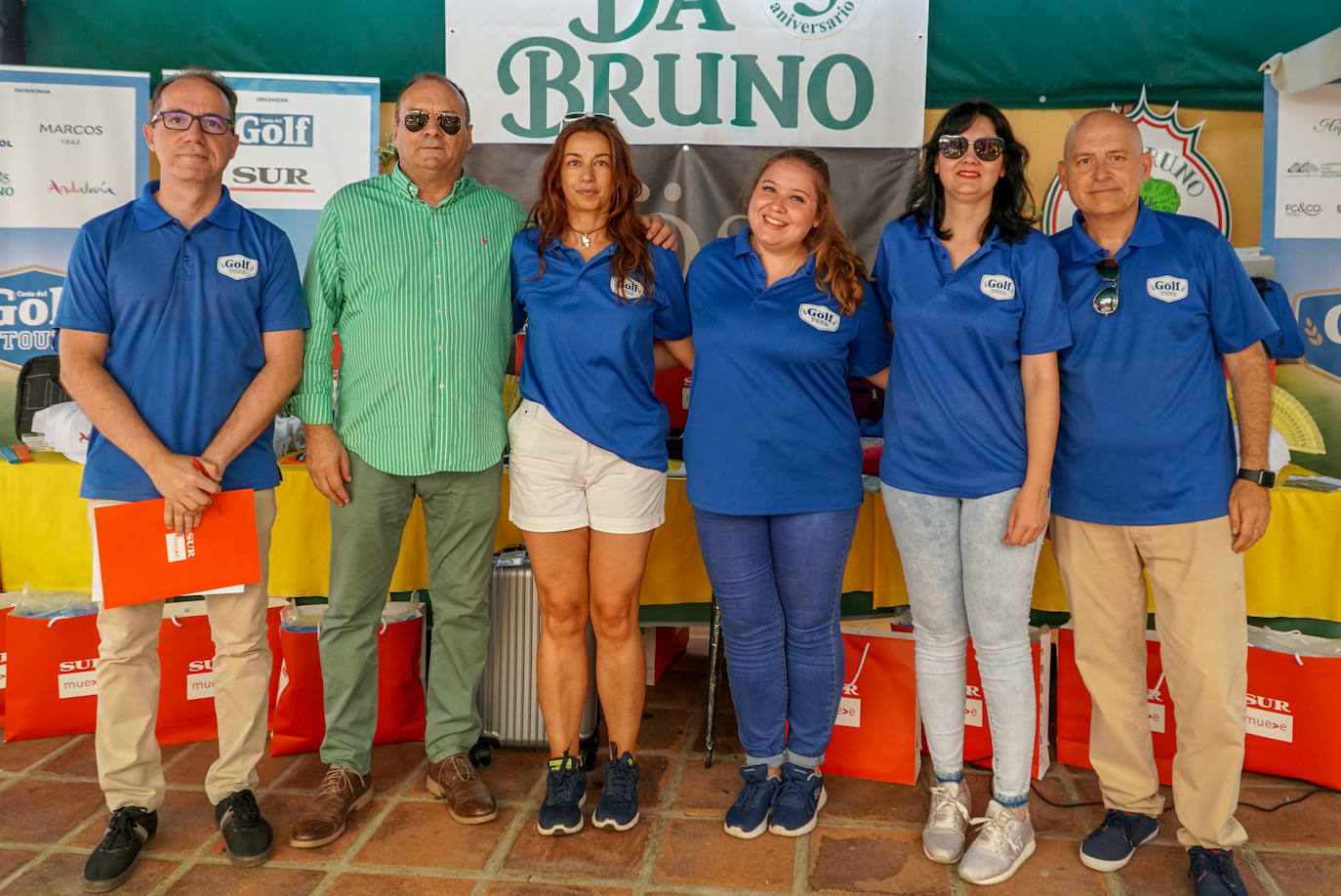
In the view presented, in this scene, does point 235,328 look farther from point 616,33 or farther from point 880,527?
point 616,33

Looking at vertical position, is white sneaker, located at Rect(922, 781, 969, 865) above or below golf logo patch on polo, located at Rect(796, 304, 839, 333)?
below

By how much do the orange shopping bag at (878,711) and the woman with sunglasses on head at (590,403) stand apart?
2.17 feet

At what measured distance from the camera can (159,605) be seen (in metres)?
2.25

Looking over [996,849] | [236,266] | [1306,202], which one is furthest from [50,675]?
[1306,202]

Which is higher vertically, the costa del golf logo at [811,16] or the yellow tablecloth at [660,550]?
the costa del golf logo at [811,16]

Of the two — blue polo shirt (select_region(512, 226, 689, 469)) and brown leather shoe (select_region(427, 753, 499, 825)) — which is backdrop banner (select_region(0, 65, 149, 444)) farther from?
brown leather shoe (select_region(427, 753, 499, 825))

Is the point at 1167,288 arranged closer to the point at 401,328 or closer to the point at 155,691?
the point at 401,328

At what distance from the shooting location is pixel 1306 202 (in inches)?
139

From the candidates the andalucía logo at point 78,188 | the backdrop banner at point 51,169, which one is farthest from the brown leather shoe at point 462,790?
the andalucía logo at point 78,188

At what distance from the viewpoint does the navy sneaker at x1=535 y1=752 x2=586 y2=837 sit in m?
2.35

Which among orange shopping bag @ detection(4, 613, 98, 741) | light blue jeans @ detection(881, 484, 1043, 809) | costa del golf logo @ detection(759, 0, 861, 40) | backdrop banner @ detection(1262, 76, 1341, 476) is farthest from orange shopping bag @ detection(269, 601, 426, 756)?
backdrop banner @ detection(1262, 76, 1341, 476)

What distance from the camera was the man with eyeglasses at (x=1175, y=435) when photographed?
82.2 inches

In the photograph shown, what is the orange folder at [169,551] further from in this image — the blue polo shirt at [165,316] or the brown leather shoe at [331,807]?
the brown leather shoe at [331,807]

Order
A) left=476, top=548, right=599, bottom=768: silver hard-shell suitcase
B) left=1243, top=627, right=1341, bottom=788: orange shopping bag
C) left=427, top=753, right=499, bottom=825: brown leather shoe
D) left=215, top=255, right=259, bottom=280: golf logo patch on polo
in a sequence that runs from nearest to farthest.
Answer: left=215, top=255, right=259, bottom=280: golf logo patch on polo < left=427, top=753, right=499, bottom=825: brown leather shoe < left=1243, top=627, right=1341, bottom=788: orange shopping bag < left=476, top=548, right=599, bottom=768: silver hard-shell suitcase
